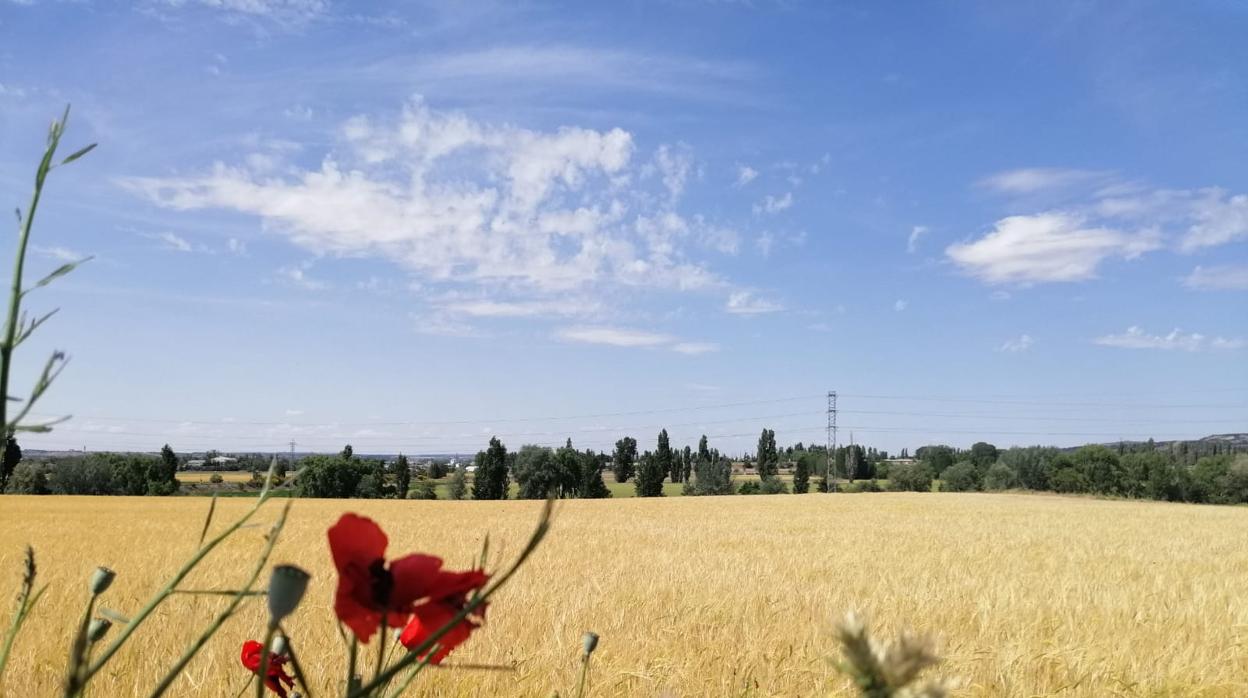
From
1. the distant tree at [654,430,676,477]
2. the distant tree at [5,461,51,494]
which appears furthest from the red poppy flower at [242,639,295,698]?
the distant tree at [654,430,676,477]

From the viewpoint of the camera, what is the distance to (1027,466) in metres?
79.3

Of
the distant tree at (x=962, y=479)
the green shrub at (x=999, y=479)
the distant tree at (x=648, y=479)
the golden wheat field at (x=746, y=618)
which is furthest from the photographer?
the distant tree at (x=648, y=479)

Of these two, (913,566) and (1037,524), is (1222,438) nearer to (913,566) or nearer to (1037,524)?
(1037,524)

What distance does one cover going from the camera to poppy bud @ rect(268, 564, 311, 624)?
49 cm

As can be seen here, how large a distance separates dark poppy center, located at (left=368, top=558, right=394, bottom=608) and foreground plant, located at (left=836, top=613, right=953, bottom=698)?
1.07 feet

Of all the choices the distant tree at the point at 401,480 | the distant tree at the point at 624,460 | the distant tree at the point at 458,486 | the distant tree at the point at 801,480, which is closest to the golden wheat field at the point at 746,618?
the distant tree at the point at 401,480

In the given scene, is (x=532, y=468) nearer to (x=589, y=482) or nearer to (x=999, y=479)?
(x=589, y=482)

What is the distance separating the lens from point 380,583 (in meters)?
0.59

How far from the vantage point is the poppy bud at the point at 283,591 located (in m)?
0.49

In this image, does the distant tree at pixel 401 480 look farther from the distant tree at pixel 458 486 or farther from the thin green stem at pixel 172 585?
the thin green stem at pixel 172 585

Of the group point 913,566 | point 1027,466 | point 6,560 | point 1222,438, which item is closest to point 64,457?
point 6,560

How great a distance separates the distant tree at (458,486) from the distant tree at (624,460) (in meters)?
32.9

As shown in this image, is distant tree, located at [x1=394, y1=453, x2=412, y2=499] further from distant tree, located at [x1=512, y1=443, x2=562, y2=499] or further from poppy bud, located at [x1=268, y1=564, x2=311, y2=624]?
poppy bud, located at [x1=268, y1=564, x2=311, y2=624]

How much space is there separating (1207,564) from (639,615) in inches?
395
